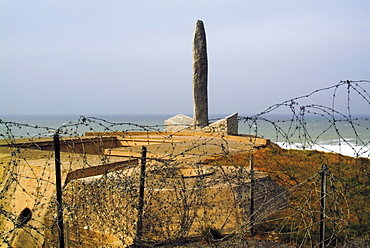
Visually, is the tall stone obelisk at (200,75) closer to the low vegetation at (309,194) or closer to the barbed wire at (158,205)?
the low vegetation at (309,194)

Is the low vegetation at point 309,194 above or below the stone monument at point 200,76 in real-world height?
below

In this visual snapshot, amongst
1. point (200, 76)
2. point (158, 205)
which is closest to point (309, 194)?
point (158, 205)

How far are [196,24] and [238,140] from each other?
703 cm

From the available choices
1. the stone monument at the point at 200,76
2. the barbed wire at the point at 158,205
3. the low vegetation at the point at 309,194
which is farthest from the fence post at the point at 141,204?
the stone monument at the point at 200,76

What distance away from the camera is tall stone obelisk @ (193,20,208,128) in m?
17.5

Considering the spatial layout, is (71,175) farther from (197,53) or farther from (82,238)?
(197,53)

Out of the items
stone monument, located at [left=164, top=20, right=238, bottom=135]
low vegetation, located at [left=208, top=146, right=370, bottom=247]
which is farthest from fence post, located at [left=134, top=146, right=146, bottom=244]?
stone monument, located at [left=164, top=20, right=238, bottom=135]

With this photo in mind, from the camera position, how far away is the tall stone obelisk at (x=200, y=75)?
17516 mm

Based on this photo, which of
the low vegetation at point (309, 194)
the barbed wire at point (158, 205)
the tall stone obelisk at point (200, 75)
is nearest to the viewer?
the barbed wire at point (158, 205)

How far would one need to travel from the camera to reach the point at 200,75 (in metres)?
17.7

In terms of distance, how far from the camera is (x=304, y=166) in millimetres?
8164

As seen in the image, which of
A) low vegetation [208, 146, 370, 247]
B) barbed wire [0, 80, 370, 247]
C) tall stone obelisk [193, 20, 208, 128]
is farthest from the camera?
tall stone obelisk [193, 20, 208, 128]

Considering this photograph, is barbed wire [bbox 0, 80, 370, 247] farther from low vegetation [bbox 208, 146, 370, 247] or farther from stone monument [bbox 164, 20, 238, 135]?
stone monument [bbox 164, 20, 238, 135]

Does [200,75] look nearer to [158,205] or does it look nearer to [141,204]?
[158,205]
